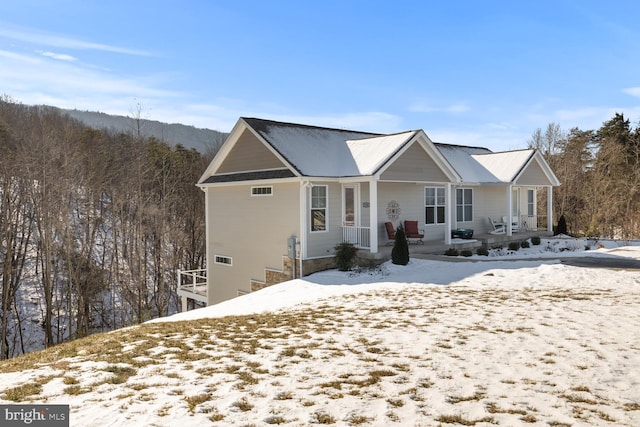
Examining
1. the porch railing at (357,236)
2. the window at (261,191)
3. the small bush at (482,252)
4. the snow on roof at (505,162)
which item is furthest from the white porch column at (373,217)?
the snow on roof at (505,162)

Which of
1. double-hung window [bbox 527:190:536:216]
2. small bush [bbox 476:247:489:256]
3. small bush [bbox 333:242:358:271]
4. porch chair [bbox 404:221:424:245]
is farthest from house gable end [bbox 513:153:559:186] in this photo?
small bush [bbox 333:242:358:271]

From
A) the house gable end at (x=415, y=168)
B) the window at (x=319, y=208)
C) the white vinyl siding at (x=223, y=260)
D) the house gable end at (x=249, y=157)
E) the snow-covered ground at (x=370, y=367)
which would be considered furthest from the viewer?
the white vinyl siding at (x=223, y=260)

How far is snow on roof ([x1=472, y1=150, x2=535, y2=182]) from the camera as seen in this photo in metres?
24.5

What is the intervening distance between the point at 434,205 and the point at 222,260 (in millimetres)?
10133

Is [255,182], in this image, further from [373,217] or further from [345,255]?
[373,217]

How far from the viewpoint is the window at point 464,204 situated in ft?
77.7

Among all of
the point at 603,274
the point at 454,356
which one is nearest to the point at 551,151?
the point at 603,274

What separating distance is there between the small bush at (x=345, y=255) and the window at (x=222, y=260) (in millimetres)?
5779

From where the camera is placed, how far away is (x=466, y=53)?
1980cm

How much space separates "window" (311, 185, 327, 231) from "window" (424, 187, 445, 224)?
612cm

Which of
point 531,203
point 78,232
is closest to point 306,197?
point 531,203

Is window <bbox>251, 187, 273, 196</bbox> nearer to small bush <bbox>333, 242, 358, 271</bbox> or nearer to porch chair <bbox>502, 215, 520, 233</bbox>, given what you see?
small bush <bbox>333, 242, 358, 271</bbox>

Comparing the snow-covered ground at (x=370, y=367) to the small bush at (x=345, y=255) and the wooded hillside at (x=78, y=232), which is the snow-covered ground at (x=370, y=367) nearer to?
the small bush at (x=345, y=255)

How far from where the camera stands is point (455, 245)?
65.2ft
